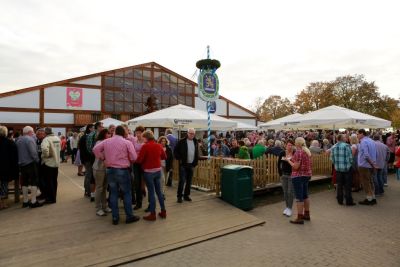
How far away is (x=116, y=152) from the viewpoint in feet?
17.6

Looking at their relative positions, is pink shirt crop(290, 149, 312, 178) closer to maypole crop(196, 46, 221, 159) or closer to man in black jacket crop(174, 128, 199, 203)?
man in black jacket crop(174, 128, 199, 203)

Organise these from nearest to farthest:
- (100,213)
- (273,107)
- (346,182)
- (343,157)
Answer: (100,213) < (343,157) < (346,182) < (273,107)

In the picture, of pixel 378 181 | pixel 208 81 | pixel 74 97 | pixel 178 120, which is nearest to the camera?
pixel 378 181

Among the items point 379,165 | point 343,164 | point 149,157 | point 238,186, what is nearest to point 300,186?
point 238,186

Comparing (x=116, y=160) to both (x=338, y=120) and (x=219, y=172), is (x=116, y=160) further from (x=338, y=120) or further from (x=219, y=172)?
(x=338, y=120)

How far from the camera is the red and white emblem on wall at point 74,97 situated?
27125mm

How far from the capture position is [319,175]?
11.0 meters

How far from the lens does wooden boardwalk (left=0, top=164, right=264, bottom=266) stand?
4.28 meters

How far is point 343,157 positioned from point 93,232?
5.90m

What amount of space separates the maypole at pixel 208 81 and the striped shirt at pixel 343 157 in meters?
3.46

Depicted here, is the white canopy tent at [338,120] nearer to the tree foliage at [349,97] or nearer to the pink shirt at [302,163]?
the pink shirt at [302,163]

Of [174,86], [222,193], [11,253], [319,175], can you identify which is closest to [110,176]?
[11,253]

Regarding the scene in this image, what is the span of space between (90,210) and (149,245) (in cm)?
208

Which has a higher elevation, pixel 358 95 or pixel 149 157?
pixel 358 95
